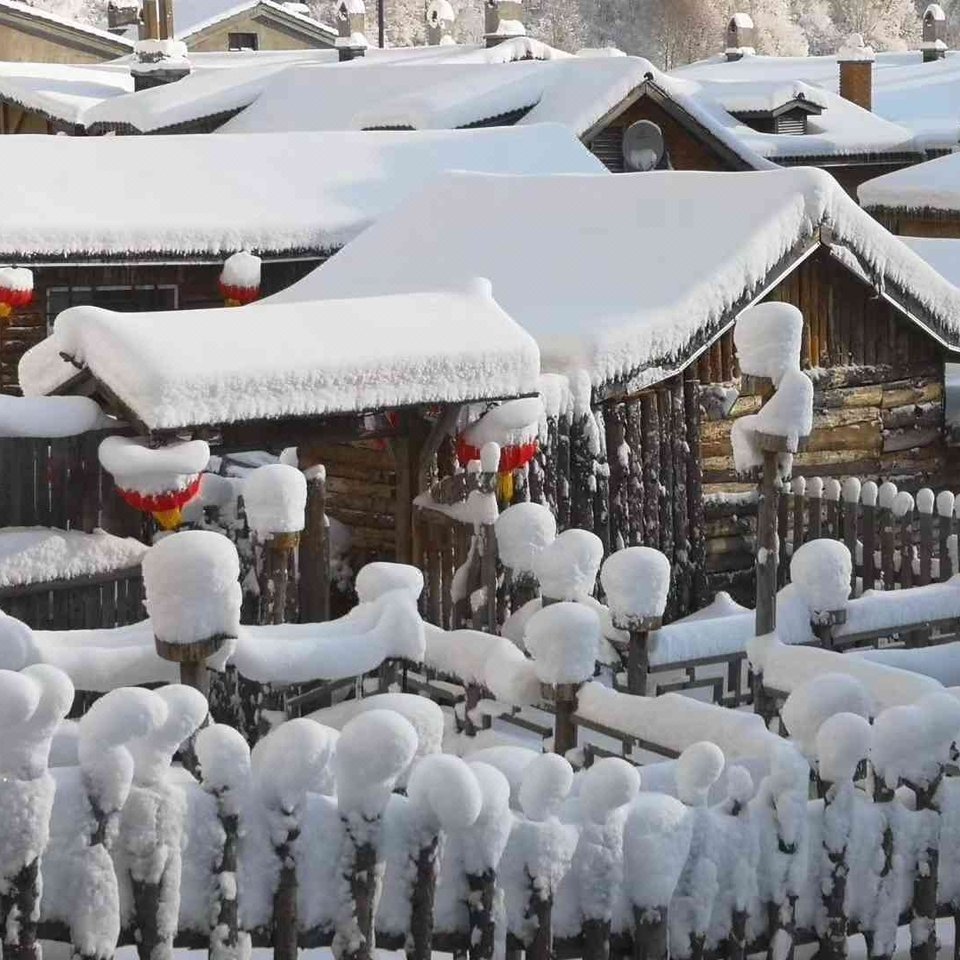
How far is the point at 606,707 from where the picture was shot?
6535 millimetres

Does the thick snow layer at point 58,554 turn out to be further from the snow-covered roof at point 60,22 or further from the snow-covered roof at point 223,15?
the snow-covered roof at point 223,15

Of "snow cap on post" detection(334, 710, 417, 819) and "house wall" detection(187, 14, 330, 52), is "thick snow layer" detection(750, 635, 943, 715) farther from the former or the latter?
"house wall" detection(187, 14, 330, 52)

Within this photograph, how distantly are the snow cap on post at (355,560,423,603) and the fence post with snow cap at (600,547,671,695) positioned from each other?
755 millimetres

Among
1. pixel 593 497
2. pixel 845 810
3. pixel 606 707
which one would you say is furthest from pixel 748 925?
pixel 593 497

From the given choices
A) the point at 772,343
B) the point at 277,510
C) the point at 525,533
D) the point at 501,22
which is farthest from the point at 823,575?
the point at 501,22

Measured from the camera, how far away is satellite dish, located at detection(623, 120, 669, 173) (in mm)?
25859

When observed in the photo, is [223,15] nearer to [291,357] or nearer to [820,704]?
[291,357]

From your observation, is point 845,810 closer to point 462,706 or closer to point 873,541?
point 462,706

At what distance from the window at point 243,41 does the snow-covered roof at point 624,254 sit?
35.2 m

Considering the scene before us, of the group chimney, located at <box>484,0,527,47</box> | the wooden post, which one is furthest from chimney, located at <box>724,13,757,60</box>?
the wooden post

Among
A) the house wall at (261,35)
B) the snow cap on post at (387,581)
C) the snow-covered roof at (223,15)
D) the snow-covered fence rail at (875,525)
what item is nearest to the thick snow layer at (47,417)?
the snow cap on post at (387,581)

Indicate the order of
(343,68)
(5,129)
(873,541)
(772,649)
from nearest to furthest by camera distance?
(772,649) < (873,541) < (343,68) < (5,129)

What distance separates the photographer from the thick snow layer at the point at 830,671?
21.8ft

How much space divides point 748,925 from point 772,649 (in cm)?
228
